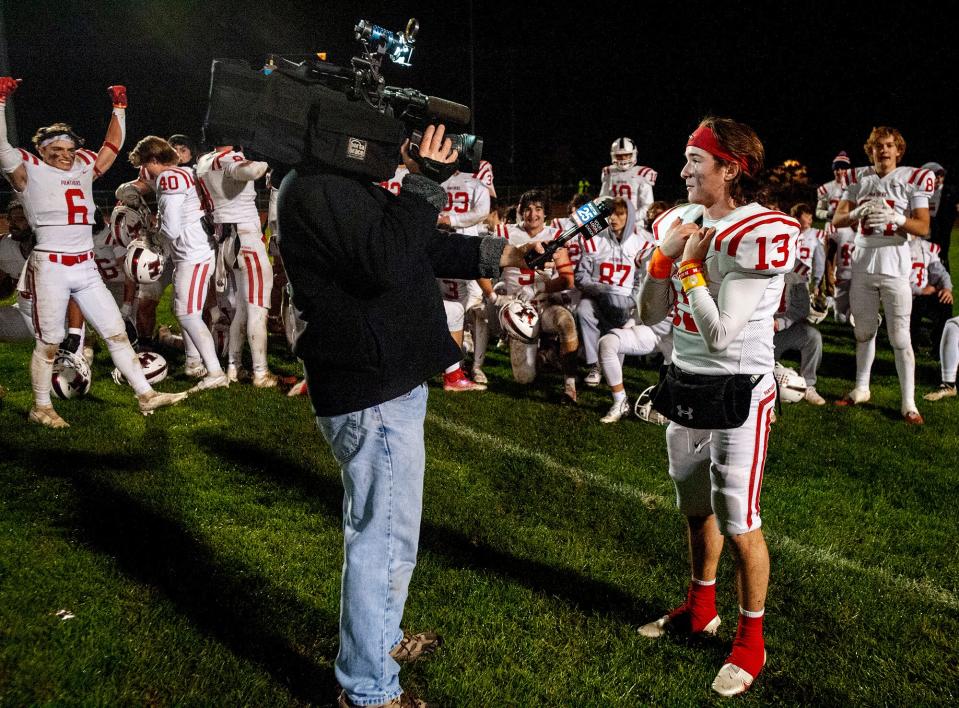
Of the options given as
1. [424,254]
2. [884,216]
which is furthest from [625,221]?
[424,254]

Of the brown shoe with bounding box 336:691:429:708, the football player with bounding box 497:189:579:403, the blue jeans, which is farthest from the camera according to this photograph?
the football player with bounding box 497:189:579:403

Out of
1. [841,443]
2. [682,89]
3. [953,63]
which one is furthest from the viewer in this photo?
[682,89]

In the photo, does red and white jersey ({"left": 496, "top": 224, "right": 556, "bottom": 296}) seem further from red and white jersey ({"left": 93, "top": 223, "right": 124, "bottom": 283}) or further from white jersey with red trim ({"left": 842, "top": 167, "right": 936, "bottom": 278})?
red and white jersey ({"left": 93, "top": 223, "right": 124, "bottom": 283})

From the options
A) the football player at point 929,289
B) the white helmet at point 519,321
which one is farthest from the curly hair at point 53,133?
the football player at point 929,289

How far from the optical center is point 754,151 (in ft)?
9.26

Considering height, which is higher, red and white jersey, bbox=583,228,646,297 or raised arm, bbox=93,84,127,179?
raised arm, bbox=93,84,127,179

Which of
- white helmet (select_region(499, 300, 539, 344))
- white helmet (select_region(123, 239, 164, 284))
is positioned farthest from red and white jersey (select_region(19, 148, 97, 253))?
white helmet (select_region(499, 300, 539, 344))

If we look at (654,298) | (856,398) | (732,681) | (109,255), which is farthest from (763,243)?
(109,255)

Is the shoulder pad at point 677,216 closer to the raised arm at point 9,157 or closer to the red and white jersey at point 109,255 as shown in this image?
the raised arm at point 9,157

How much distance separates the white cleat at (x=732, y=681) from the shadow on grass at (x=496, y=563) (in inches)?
20.5

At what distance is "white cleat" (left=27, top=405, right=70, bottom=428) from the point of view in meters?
6.07

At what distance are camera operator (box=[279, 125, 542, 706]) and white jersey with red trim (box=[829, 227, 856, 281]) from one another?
24.6 feet

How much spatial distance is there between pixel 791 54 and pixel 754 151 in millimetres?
35230

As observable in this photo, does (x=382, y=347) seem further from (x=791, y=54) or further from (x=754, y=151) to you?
(x=791, y=54)
